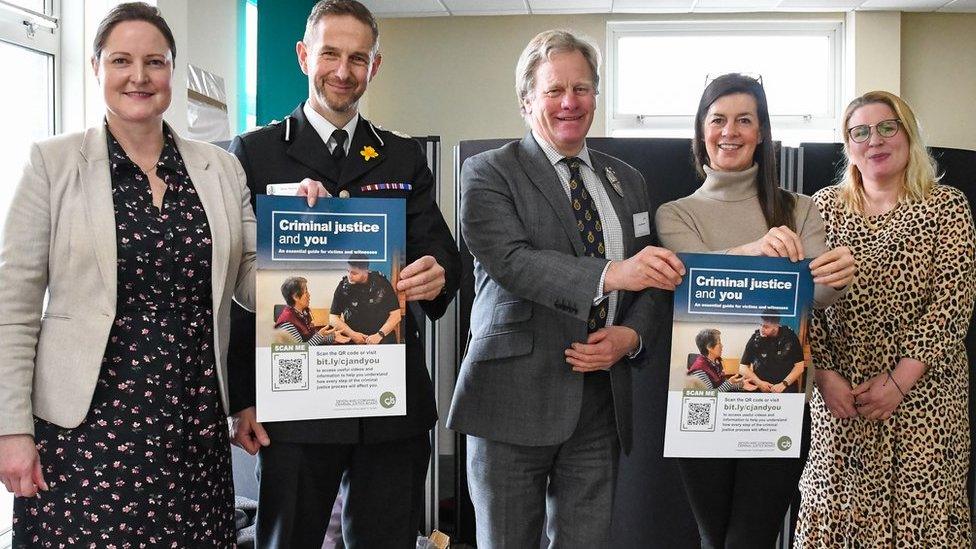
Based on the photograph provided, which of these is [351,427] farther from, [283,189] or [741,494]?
[741,494]

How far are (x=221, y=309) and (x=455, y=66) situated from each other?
6498mm

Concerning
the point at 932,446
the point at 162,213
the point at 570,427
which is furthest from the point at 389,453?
the point at 932,446

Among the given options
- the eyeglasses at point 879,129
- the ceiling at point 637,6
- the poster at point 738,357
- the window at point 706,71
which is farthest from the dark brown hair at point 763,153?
the window at point 706,71

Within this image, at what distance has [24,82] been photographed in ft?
11.2

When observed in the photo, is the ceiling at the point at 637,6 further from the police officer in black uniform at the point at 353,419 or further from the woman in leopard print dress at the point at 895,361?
the police officer in black uniform at the point at 353,419

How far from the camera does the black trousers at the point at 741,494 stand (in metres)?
2.03

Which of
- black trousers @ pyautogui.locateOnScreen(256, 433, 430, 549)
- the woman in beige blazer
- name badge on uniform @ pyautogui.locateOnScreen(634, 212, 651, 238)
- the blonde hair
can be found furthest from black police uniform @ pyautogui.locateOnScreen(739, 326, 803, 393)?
the woman in beige blazer

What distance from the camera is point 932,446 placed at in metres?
2.26

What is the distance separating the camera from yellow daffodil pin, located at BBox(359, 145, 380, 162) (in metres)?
1.83

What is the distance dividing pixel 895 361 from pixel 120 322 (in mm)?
1956

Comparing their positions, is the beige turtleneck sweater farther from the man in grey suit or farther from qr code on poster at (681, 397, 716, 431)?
qr code on poster at (681, 397, 716, 431)

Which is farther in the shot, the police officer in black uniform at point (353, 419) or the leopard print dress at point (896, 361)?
the leopard print dress at point (896, 361)

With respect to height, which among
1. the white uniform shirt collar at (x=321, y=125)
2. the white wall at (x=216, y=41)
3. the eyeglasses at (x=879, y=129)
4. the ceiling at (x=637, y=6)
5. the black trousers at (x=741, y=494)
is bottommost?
the black trousers at (x=741, y=494)

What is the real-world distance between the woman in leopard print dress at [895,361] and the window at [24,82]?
9.56 ft
